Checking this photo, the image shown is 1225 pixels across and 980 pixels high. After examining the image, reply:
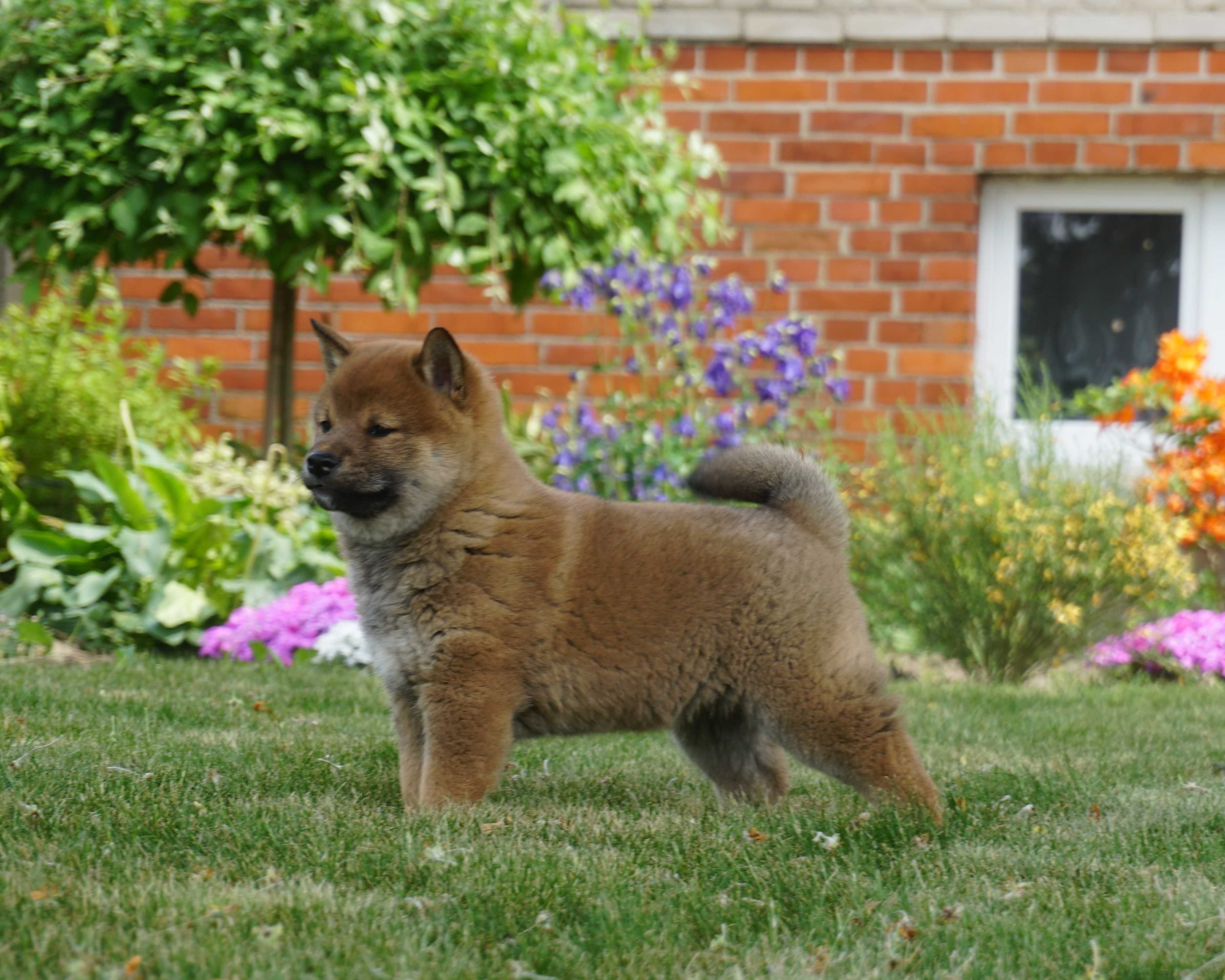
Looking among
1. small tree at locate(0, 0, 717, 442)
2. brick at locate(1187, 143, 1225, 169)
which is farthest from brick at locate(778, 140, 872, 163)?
small tree at locate(0, 0, 717, 442)

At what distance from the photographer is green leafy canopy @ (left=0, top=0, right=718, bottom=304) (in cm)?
527

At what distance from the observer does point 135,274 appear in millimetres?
7711

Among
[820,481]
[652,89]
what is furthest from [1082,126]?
[820,481]

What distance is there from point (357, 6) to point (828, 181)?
2.97m

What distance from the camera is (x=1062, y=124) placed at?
7.33 meters

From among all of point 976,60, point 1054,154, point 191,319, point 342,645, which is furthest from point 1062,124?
point 191,319

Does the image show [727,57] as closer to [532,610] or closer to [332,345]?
[332,345]

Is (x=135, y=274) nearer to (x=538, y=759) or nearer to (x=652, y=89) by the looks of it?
(x=652, y=89)

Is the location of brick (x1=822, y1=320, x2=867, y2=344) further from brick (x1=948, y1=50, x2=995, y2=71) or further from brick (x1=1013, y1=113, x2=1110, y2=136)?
brick (x1=948, y1=50, x2=995, y2=71)

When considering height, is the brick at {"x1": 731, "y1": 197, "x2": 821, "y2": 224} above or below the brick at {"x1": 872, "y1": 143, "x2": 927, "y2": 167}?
below

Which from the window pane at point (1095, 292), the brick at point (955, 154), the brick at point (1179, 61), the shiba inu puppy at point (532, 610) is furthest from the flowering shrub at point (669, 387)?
the shiba inu puppy at point (532, 610)

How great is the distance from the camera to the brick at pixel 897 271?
7.45 m

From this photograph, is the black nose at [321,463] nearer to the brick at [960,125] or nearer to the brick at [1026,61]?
the brick at [960,125]

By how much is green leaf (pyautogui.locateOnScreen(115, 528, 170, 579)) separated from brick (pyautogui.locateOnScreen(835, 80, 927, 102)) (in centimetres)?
425
